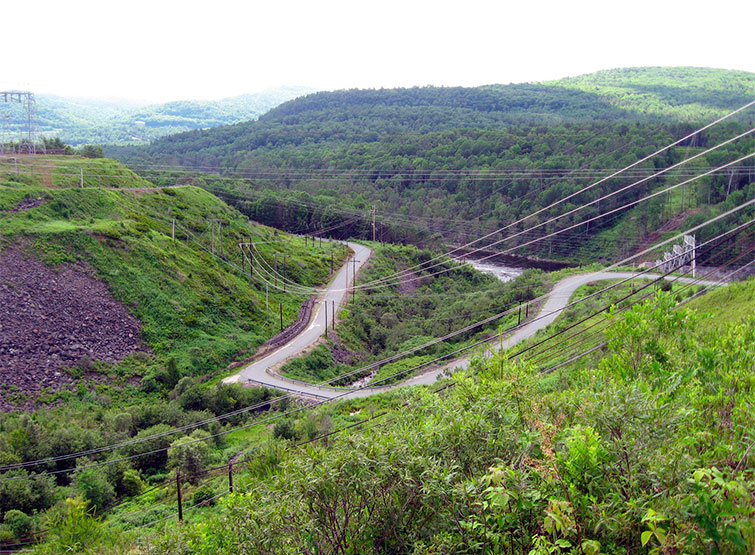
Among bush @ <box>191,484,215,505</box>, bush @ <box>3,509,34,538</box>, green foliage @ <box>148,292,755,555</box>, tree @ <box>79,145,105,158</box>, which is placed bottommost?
bush @ <box>191,484,215,505</box>

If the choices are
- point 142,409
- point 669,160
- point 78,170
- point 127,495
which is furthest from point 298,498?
point 669,160

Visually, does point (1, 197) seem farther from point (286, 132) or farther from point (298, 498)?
point (286, 132)

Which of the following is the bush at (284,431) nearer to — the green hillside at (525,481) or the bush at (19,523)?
the bush at (19,523)

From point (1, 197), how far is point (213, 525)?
41.7 m

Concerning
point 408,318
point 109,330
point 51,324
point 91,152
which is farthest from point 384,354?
point 91,152

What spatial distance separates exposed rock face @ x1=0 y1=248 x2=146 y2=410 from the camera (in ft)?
98.9

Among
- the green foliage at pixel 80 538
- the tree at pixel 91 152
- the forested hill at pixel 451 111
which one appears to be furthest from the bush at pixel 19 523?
the forested hill at pixel 451 111

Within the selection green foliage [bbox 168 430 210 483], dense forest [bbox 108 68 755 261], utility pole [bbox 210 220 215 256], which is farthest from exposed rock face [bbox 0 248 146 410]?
dense forest [bbox 108 68 755 261]

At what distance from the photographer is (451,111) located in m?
162

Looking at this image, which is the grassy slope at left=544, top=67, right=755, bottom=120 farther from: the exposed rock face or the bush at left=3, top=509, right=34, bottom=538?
the bush at left=3, top=509, right=34, bottom=538

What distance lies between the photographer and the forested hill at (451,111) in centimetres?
13300

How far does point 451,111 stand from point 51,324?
146 meters

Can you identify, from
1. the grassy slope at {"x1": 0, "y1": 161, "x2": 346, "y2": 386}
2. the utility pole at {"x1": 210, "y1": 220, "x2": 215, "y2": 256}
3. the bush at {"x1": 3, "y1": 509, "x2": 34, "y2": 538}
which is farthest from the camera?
the utility pole at {"x1": 210, "y1": 220, "x2": 215, "y2": 256}

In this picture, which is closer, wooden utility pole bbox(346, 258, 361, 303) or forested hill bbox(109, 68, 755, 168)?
wooden utility pole bbox(346, 258, 361, 303)
